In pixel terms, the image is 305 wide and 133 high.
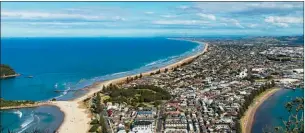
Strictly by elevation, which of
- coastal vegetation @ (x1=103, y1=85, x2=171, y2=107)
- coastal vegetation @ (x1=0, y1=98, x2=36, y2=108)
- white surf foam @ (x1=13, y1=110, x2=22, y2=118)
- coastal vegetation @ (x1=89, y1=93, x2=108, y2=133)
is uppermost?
coastal vegetation @ (x1=103, y1=85, x2=171, y2=107)

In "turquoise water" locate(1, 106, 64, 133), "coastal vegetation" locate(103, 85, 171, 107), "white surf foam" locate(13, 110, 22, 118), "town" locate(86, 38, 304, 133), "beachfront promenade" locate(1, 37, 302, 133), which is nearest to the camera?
"town" locate(86, 38, 304, 133)

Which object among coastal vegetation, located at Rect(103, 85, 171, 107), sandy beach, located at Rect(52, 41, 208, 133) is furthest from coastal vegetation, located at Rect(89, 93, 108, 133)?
coastal vegetation, located at Rect(103, 85, 171, 107)

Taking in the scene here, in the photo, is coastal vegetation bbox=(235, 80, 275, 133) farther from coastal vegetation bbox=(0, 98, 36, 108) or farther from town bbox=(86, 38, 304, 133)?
coastal vegetation bbox=(0, 98, 36, 108)

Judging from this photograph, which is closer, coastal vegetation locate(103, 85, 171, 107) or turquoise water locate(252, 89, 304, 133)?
turquoise water locate(252, 89, 304, 133)

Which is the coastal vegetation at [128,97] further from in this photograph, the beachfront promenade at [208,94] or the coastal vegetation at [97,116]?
the beachfront promenade at [208,94]

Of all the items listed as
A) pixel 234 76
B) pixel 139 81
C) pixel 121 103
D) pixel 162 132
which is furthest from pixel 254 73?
pixel 162 132

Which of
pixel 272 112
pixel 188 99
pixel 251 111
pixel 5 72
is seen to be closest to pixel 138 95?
pixel 188 99

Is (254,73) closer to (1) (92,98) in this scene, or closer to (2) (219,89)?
(2) (219,89)

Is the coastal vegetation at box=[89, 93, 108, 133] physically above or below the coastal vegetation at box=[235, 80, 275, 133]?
below
